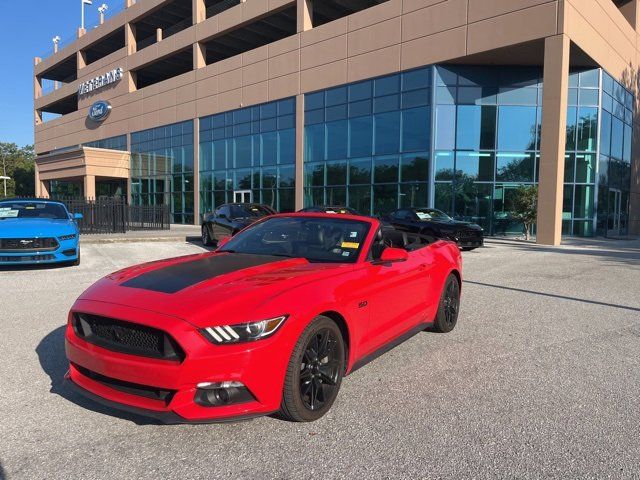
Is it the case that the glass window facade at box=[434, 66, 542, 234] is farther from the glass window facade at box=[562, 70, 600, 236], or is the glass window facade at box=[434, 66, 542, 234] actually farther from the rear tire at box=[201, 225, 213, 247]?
the rear tire at box=[201, 225, 213, 247]

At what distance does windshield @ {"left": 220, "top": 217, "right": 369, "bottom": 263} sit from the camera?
167 inches

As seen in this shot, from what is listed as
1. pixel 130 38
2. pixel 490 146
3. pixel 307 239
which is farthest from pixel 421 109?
pixel 130 38

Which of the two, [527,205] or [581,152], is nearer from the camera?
[527,205]

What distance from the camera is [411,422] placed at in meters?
3.36

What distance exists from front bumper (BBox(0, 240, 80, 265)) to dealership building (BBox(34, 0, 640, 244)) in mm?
16937

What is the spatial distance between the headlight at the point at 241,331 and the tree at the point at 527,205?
20.1m

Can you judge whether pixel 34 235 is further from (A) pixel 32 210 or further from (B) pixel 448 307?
(B) pixel 448 307

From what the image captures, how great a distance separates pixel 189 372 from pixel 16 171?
281ft

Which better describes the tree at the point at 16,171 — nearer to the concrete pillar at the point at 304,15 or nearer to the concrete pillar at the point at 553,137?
the concrete pillar at the point at 304,15

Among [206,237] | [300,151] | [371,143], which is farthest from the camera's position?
[300,151]

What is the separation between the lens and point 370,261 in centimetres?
415

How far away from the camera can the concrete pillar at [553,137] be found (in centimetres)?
1912

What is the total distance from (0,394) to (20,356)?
0.97 m

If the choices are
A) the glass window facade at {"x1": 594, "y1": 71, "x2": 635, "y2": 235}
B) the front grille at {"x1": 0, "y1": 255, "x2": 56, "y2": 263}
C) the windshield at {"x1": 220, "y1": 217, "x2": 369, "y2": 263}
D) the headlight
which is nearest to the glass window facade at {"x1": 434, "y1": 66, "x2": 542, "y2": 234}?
the glass window facade at {"x1": 594, "y1": 71, "x2": 635, "y2": 235}
